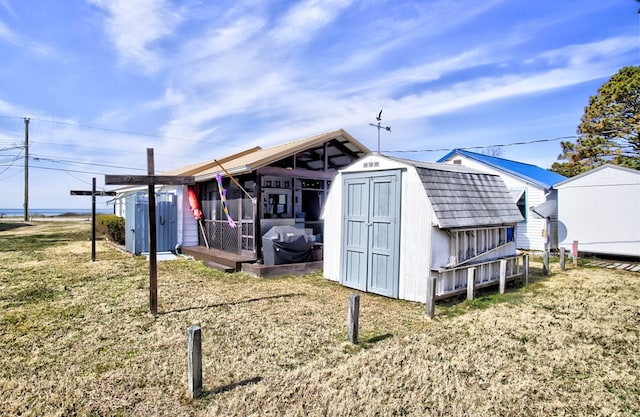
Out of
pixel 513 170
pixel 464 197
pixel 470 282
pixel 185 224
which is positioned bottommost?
pixel 470 282

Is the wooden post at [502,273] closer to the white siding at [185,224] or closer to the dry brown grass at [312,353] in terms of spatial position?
the dry brown grass at [312,353]

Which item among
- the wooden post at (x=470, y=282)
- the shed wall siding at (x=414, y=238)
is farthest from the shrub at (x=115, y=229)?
the wooden post at (x=470, y=282)

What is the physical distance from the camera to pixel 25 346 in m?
4.37

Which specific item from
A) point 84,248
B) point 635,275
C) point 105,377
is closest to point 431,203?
point 105,377

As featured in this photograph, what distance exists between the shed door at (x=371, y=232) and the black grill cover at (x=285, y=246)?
1887 millimetres

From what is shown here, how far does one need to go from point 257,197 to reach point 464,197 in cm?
515

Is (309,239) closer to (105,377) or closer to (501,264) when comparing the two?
(501,264)

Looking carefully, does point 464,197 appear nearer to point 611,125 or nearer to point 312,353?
point 312,353

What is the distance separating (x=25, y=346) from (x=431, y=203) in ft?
20.3

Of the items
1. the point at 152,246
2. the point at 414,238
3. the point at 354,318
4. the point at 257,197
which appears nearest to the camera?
the point at 354,318

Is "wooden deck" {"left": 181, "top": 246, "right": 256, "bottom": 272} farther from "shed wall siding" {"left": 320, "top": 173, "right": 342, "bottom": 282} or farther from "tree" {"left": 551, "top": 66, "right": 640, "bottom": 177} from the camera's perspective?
"tree" {"left": 551, "top": 66, "right": 640, "bottom": 177}

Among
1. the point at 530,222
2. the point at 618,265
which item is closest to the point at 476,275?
the point at 618,265

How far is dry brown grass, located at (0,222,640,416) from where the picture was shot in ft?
10.5

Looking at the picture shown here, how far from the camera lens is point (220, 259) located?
32.5ft
